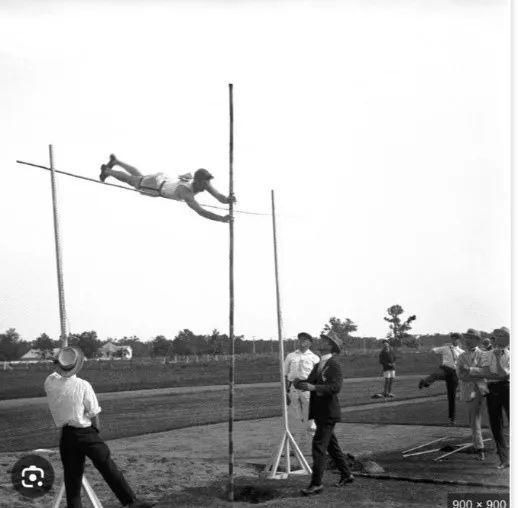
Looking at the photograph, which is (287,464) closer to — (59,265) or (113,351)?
(113,351)

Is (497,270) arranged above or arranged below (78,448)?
above

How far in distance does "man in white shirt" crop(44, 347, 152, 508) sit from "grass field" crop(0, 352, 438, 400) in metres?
2.86

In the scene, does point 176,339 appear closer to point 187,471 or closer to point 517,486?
point 187,471

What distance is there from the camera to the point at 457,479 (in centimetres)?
769

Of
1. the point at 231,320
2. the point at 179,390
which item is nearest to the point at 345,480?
the point at 231,320

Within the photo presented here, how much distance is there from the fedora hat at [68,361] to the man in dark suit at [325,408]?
1846mm

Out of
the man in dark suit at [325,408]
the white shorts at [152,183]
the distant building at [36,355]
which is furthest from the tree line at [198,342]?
the white shorts at [152,183]

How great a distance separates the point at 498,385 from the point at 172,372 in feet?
17.8

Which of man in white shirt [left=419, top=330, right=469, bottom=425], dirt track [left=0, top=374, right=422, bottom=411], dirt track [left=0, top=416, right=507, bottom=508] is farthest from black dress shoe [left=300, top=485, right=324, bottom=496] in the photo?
dirt track [left=0, top=374, right=422, bottom=411]

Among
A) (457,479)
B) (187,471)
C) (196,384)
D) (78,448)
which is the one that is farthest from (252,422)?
(78,448)

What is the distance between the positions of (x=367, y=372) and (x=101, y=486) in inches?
231

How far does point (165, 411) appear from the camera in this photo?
43.0 feet

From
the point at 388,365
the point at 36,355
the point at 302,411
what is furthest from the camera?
the point at 388,365

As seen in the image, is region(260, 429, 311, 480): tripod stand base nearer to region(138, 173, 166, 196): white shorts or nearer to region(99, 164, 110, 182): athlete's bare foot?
region(138, 173, 166, 196): white shorts
